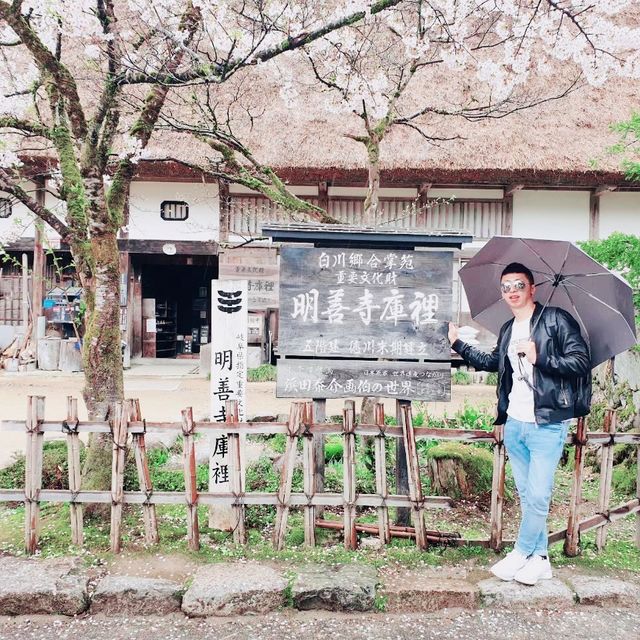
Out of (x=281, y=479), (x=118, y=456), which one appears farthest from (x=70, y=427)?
(x=281, y=479)

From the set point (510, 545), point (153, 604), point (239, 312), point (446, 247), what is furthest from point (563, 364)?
point (153, 604)

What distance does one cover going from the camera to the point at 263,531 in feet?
11.6

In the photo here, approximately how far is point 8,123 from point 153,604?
11.1ft

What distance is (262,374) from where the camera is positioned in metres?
10.6

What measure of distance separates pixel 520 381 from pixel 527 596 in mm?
1163

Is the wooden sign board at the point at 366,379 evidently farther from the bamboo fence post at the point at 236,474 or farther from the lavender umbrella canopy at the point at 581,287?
the lavender umbrella canopy at the point at 581,287

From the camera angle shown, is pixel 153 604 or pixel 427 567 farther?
pixel 427 567

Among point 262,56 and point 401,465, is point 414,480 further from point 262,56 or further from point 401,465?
point 262,56

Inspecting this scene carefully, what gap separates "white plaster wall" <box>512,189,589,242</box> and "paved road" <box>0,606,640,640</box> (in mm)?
9053

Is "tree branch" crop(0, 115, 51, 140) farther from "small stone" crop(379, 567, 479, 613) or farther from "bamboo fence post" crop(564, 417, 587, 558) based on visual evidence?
"bamboo fence post" crop(564, 417, 587, 558)

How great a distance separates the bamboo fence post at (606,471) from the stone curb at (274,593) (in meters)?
0.42

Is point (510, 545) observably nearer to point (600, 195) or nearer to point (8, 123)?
point (8, 123)

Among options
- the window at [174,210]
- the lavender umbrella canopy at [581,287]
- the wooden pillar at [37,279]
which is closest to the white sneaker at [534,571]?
the lavender umbrella canopy at [581,287]

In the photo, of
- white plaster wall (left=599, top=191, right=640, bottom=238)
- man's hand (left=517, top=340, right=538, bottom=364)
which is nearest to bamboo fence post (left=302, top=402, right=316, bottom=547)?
man's hand (left=517, top=340, right=538, bottom=364)
